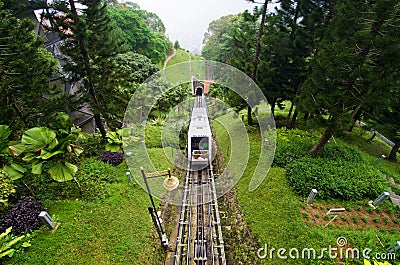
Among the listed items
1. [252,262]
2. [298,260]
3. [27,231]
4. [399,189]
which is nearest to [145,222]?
[27,231]

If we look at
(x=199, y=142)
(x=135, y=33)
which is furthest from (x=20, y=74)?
(x=135, y=33)

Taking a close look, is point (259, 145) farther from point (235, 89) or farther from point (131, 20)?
point (131, 20)

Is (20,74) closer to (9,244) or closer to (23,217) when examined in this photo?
(23,217)

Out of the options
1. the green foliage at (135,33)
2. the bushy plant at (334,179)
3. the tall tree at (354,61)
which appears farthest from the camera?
the green foliage at (135,33)

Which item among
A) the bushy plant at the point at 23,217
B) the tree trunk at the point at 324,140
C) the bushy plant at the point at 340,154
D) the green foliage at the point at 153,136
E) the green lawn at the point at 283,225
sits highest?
the tree trunk at the point at 324,140

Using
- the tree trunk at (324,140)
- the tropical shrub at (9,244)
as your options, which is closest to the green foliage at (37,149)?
the tropical shrub at (9,244)

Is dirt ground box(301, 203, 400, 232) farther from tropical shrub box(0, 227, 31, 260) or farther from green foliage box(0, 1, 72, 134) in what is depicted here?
green foliage box(0, 1, 72, 134)

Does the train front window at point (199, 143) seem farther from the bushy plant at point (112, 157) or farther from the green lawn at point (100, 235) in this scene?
the green lawn at point (100, 235)
